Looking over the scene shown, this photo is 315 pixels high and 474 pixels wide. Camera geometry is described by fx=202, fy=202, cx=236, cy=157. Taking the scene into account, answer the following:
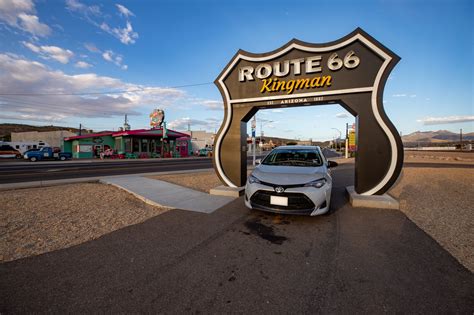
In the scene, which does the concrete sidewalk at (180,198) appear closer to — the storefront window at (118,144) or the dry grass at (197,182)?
the dry grass at (197,182)

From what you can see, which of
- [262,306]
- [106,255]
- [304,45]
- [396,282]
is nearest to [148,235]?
[106,255]

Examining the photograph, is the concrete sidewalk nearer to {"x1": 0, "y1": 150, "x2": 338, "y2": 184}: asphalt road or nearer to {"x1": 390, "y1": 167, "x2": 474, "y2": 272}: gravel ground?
{"x1": 390, "y1": 167, "x2": 474, "y2": 272}: gravel ground

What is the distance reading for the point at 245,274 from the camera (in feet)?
8.24

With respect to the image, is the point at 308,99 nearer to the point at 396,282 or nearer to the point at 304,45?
the point at 304,45

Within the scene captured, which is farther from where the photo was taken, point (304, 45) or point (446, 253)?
point (304, 45)

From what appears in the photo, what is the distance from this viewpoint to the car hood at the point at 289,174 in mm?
4121

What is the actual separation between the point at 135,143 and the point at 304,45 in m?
33.0

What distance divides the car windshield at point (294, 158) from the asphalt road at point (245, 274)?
1815 millimetres

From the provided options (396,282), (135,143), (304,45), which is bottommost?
(396,282)

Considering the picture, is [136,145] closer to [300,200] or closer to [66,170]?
[66,170]

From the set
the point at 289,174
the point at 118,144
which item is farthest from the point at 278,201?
the point at 118,144

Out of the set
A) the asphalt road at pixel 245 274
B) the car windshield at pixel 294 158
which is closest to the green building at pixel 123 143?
the car windshield at pixel 294 158

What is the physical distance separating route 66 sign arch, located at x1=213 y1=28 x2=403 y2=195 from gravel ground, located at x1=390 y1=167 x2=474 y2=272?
1.08 metres

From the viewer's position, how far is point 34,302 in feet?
6.62
